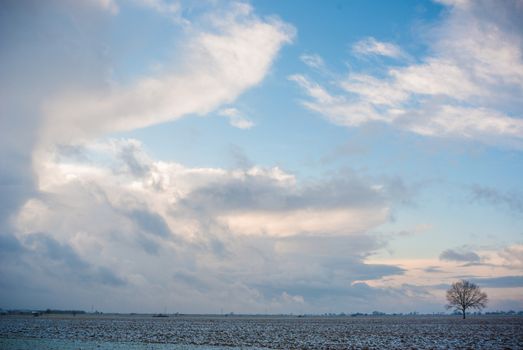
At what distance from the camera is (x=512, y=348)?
41.0 meters

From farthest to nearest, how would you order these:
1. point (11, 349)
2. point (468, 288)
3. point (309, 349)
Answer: point (468, 288)
point (309, 349)
point (11, 349)

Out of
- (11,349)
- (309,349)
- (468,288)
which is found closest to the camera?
(11,349)

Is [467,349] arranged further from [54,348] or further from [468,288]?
[468,288]

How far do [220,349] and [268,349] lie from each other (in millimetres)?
5029

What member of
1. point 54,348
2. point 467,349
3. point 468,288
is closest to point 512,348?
point 467,349

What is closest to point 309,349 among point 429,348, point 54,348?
point 429,348

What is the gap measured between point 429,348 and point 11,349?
41.5m

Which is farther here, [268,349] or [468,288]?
[468,288]

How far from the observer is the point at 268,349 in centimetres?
4428

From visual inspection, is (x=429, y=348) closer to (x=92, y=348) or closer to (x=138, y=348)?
(x=138, y=348)

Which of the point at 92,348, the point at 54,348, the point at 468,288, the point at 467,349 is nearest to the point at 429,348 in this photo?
the point at 467,349

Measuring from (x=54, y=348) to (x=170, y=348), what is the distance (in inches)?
462

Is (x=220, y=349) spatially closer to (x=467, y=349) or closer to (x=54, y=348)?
(x=54, y=348)

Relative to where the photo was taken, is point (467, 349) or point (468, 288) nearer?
point (467, 349)
